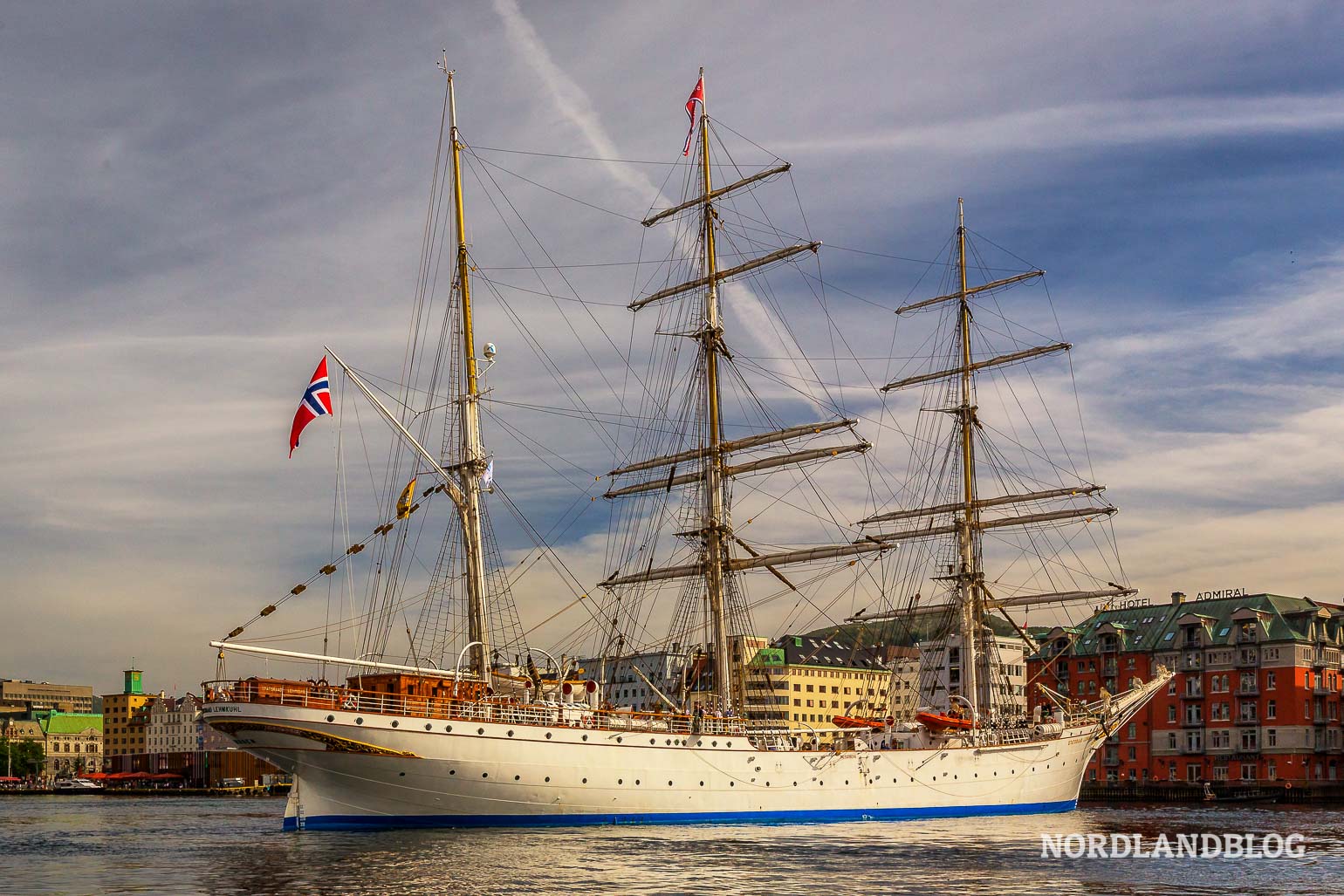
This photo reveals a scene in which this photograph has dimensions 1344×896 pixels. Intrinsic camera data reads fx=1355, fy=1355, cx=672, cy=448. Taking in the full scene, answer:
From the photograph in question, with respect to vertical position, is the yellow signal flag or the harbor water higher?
the yellow signal flag

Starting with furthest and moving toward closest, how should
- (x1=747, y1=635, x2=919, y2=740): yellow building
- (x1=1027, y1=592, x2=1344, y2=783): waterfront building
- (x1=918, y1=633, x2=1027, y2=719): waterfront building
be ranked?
1. (x1=747, y1=635, x2=919, y2=740): yellow building
2. (x1=1027, y1=592, x2=1344, y2=783): waterfront building
3. (x1=918, y1=633, x2=1027, y2=719): waterfront building

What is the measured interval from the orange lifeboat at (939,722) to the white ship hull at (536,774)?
7.75 ft

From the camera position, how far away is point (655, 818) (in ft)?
177

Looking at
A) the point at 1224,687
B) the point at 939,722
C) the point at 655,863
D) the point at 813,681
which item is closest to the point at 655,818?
the point at 655,863

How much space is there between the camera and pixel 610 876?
36.0 m

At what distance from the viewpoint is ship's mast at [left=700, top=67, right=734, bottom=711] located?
66938mm

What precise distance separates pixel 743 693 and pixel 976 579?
2025cm

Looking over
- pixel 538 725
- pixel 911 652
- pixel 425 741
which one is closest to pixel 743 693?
Answer: pixel 538 725

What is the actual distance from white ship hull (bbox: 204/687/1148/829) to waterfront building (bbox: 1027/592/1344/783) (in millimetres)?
49251

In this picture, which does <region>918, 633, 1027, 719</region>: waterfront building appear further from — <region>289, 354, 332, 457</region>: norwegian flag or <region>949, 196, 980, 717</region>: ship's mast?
<region>289, 354, 332, 457</region>: norwegian flag

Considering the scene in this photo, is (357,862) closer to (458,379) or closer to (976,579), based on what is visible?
(458,379)

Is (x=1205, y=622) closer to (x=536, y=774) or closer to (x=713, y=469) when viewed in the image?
(x=713, y=469)

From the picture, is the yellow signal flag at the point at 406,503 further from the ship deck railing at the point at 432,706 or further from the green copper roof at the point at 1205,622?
the green copper roof at the point at 1205,622

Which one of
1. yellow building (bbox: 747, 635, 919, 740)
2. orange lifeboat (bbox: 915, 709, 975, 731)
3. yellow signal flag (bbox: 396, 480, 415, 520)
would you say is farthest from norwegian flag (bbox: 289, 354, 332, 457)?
yellow building (bbox: 747, 635, 919, 740)
